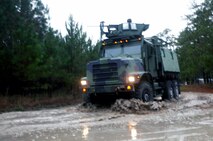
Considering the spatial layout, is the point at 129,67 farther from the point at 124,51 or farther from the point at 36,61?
the point at 36,61

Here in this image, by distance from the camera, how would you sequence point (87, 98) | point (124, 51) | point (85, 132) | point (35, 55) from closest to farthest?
point (85, 132), point (87, 98), point (124, 51), point (35, 55)

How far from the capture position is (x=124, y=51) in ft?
48.3

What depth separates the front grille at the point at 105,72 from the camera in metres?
13.1

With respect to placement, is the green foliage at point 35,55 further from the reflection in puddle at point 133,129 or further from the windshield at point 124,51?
the reflection in puddle at point 133,129

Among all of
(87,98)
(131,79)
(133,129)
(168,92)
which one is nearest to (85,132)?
(133,129)

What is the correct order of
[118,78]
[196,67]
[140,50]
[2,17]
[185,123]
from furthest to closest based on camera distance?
[196,67] < [2,17] < [140,50] < [118,78] < [185,123]

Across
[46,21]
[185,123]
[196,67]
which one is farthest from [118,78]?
[196,67]

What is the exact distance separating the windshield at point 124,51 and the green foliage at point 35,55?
4.93m

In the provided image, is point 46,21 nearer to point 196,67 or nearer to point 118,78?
point 196,67

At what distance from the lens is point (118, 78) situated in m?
13.0

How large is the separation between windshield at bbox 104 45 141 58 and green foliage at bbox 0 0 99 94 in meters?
4.93

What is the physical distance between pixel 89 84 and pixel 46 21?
76.7ft

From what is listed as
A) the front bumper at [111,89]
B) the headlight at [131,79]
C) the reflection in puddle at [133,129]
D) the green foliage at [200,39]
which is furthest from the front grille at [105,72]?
the green foliage at [200,39]

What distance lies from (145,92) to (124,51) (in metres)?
2.26
